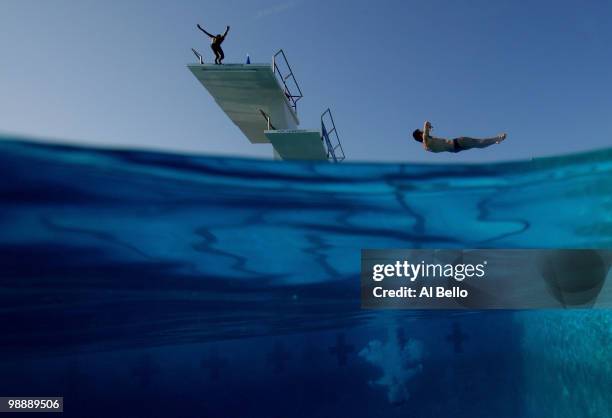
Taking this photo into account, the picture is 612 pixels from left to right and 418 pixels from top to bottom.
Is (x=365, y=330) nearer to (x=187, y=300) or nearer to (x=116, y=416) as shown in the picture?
(x=187, y=300)

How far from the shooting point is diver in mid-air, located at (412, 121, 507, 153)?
704 centimetres

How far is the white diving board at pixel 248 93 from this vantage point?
10.9m

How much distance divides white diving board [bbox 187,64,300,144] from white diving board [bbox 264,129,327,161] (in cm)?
47

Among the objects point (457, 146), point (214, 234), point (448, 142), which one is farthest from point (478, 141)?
point (214, 234)

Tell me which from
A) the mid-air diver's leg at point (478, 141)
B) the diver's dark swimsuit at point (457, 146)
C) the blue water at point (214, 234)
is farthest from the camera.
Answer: the blue water at point (214, 234)

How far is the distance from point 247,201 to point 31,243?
545 cm

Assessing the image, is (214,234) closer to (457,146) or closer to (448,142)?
(448,142)

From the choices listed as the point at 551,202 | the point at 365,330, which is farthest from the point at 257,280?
the point at 551,202

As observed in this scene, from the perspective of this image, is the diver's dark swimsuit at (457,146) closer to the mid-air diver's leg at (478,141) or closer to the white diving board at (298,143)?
the mid-air diver's leg at (478,141)

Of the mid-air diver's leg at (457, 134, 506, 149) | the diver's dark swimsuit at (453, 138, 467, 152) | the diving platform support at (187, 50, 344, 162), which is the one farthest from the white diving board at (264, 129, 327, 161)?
the mid-air diver's leg at (457, 134, 506, 149)

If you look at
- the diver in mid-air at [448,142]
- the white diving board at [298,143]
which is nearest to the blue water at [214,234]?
the diver in mid-air at [448,142]

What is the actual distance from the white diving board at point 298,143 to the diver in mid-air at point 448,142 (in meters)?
4.05

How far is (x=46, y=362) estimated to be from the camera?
35.5 ft

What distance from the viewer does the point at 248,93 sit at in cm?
1186
